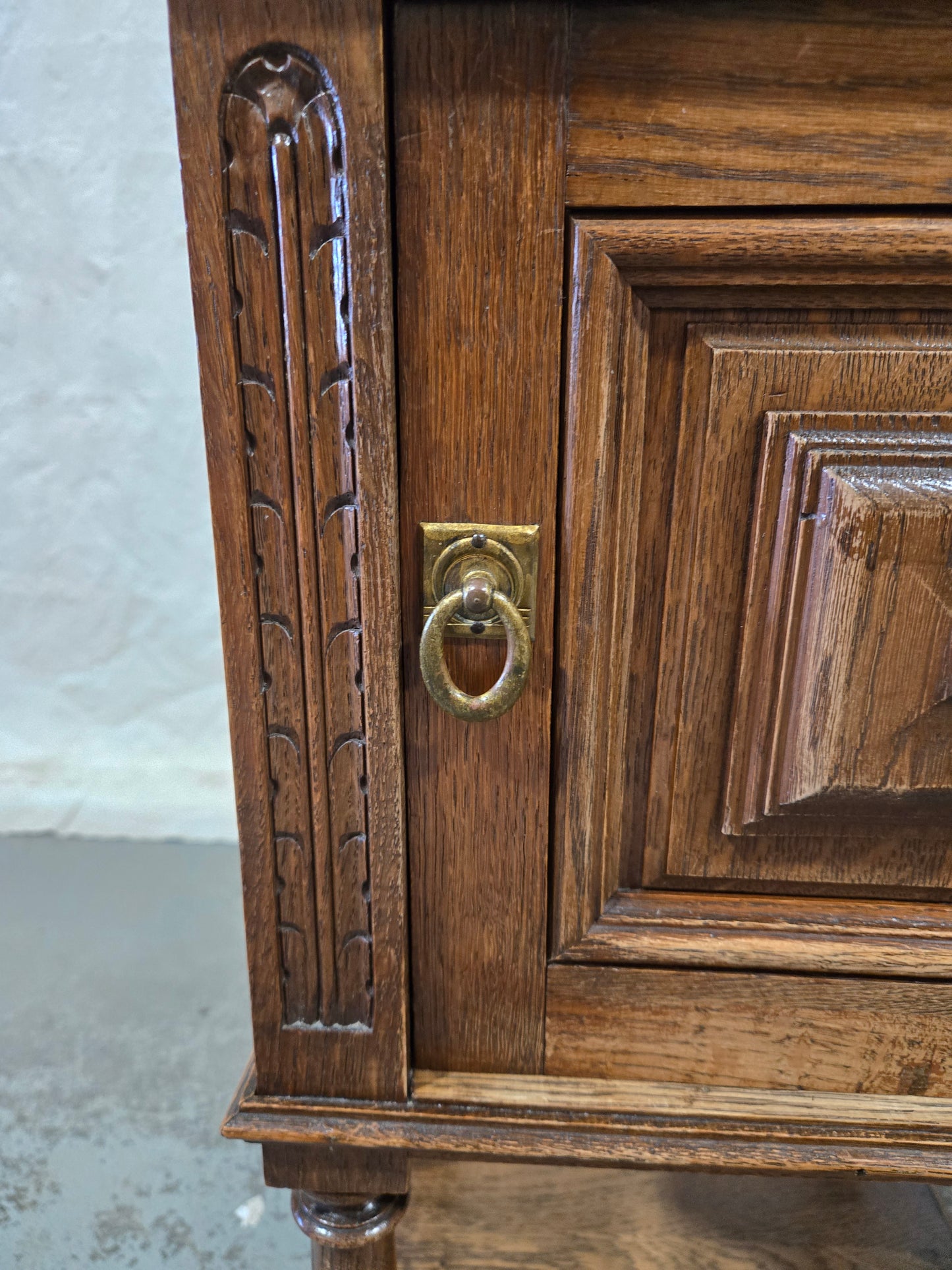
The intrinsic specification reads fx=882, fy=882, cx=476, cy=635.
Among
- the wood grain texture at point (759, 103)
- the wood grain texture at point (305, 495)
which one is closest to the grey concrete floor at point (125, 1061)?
the wood grain texture at point (305, 495)

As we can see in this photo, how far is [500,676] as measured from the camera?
0.35 m

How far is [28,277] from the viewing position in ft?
3.23

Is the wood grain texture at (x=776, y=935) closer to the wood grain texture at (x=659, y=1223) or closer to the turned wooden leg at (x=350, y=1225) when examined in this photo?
the turned wooden leg at (x=350, y=1225)

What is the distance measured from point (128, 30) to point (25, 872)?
95cm

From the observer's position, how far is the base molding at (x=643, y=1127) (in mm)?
388

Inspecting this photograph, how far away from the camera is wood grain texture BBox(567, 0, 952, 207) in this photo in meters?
0.29

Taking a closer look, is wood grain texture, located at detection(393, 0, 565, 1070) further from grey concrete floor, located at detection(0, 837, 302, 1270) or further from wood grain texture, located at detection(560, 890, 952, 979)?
grey concrete floor, located at detection(0, 837, 302, 1270)

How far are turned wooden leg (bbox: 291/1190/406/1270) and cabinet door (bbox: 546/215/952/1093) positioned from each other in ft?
0.38

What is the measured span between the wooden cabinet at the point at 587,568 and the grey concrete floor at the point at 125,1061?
0.33m

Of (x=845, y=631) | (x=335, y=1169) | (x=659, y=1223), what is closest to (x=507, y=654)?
(x=845, y=631)

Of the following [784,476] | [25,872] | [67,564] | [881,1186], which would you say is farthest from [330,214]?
[25,872]

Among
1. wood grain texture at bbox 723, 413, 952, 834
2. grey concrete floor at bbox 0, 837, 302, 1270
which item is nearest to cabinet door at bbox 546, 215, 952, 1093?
wood grain texture at bbox 723, 413, 952, 834

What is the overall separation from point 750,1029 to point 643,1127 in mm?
64

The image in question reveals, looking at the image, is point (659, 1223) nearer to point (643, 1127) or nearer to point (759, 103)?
point (643, 1127)
